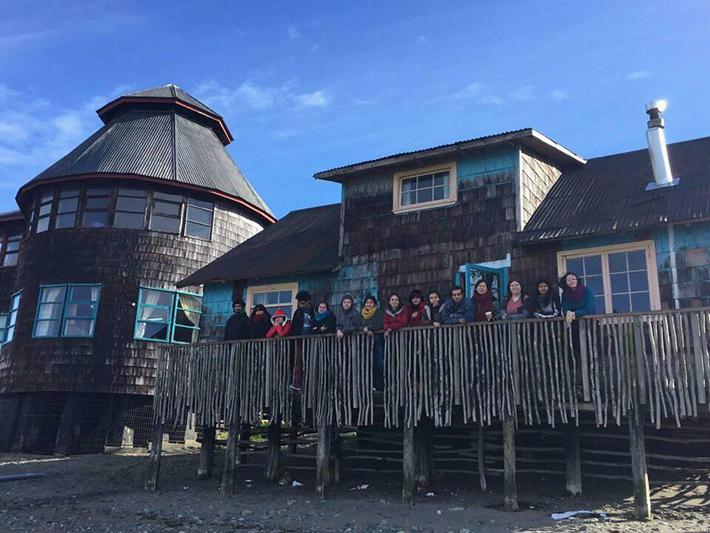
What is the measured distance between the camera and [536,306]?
1155 cm

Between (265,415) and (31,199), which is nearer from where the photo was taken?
(265,415)

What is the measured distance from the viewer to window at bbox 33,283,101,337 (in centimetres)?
2178

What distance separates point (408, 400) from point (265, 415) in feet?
13.7

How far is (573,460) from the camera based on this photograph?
494 inches

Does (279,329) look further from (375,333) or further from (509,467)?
(509,467)

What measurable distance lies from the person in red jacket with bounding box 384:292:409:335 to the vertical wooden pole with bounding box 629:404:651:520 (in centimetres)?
378

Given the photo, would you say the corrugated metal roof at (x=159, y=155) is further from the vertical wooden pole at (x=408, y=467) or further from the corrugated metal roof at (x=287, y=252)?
the vertical wooden pole at (x=408, y=467)

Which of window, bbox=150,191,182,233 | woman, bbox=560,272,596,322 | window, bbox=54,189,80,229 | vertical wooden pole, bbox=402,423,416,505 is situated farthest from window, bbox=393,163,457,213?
window, bbox=54,189,80,229

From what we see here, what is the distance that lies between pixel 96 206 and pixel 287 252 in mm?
7883

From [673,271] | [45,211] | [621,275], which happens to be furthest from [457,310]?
[45,211]

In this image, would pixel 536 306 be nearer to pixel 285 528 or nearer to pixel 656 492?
pixel 656 492

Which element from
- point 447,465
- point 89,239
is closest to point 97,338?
point 89,239

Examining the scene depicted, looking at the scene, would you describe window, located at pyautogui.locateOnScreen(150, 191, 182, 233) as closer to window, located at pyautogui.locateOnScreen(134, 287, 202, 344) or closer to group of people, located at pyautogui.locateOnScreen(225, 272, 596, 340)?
window, located at pyautogui.locateOnScreen(134, 287, 202, 344)

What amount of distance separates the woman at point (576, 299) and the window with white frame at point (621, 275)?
1978 millimetres
